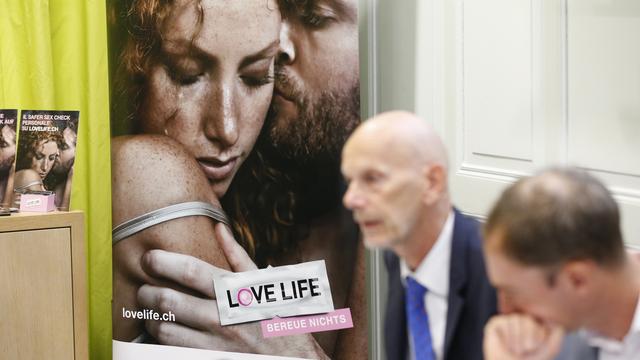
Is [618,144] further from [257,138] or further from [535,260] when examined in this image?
[257,138]

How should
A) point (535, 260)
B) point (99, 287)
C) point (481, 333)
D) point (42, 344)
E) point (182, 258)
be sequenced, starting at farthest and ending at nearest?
point (99, 287)
point (182, 258)
point (42, 344)
point (481, 333)
point (535, 260)

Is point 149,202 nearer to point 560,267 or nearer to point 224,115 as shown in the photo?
point 224,115

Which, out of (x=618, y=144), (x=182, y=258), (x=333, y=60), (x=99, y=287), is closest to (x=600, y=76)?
(x=618, y=144)

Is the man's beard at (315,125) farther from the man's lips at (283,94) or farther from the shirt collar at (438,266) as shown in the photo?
the shirt collar at (438,266)

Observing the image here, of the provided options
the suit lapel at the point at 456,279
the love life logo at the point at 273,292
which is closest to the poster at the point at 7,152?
the love life logo at the point at 273,292

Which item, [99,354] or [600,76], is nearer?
[600,76]

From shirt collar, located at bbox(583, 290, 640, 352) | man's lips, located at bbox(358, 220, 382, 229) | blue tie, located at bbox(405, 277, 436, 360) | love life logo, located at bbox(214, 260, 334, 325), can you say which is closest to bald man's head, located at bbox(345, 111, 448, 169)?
man's lips, located at bbox(358, 220, 382, 229)

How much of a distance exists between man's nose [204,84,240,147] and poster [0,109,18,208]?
62cm

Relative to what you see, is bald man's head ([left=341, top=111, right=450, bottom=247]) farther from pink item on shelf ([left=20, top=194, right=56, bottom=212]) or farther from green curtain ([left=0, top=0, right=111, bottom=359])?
green curtain ([left=0, top=0, right=111, bottom=359])

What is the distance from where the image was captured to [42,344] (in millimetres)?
2908

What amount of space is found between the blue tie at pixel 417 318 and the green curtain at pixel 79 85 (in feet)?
7.73

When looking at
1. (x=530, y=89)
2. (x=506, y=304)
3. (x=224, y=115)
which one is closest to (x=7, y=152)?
(x=224, y=115)

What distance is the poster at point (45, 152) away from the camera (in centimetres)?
290

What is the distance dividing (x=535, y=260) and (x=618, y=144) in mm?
1092
